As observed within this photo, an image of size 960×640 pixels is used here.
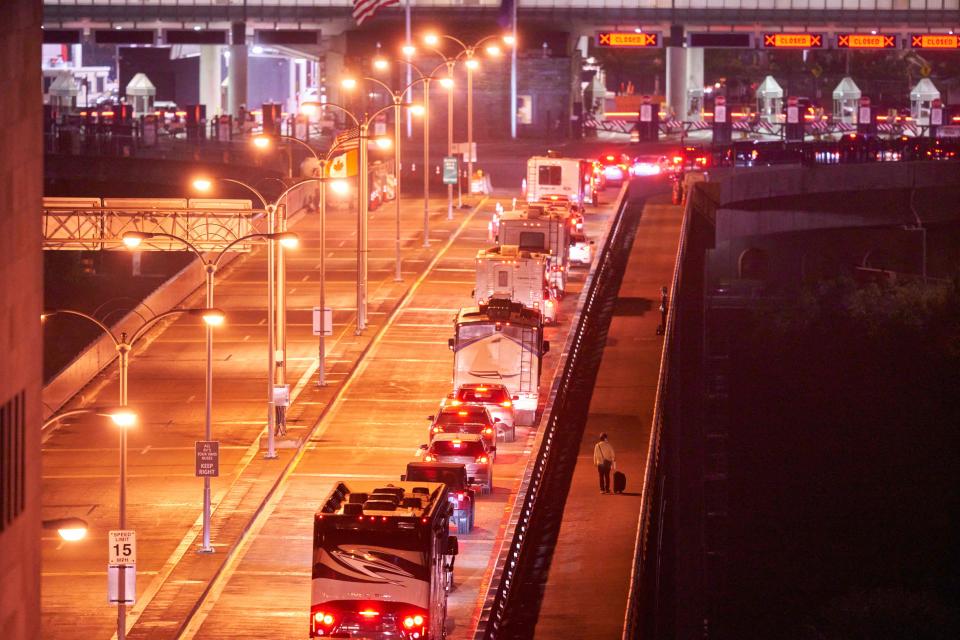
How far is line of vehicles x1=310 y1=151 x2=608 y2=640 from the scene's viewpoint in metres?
33.4

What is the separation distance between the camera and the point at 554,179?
8400 centimetres

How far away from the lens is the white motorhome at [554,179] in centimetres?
8325

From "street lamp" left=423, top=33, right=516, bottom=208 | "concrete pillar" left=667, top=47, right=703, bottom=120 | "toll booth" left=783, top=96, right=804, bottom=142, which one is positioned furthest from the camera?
"concrete pillar" left=667, top=47, right=703, bottom=120

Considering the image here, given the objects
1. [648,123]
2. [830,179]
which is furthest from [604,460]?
[648,123]

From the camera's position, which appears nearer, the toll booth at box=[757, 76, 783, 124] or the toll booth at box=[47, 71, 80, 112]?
the toll booth at box=[47, 71, 80, 112]

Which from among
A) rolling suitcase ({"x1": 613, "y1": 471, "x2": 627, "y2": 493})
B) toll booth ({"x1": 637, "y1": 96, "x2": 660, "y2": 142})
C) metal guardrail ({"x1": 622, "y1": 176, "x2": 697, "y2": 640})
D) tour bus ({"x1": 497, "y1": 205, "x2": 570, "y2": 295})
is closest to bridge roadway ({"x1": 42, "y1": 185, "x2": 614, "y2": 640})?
tour bus ({"x1": 497, "y1": 205, "x2": 570, "y2": 295})

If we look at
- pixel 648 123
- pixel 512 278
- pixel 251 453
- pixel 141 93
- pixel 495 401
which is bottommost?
pixel 251 453

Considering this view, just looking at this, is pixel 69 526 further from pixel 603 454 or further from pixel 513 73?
pixel 513 73

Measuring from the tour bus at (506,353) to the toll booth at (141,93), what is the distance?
232ft

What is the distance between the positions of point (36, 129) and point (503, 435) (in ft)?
94.9

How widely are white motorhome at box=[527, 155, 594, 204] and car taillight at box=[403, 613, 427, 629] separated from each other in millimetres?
49898

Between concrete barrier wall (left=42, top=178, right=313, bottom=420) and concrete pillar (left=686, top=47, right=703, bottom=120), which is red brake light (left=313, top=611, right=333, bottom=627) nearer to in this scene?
concrete barrier wall (left=42, top=178, right=313, bottom=420)

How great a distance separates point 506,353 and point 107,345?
1481 centimetres

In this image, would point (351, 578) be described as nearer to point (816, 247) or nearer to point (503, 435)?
point (503, 435)
